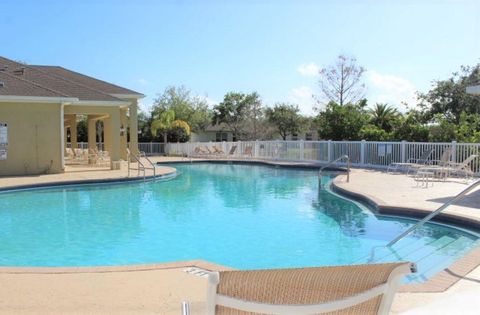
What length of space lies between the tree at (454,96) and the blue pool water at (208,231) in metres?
24.5

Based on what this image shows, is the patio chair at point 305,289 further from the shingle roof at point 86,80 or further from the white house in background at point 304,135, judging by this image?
the white house in background at point 304,135

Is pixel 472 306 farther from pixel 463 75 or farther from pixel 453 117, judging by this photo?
pixel 463 75

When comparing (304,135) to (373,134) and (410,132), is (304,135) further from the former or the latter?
(410,132)

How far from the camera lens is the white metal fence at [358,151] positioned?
53.4ft

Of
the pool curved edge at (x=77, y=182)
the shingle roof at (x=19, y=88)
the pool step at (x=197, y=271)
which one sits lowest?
the pool step at (x=197, y=271)

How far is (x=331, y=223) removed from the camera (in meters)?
9.47

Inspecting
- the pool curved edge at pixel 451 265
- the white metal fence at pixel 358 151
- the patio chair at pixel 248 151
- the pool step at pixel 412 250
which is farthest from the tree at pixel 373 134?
the pool step at pixel 412 250

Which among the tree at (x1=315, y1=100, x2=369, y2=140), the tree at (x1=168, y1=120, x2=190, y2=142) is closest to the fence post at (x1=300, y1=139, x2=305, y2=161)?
the tree at (x1=315, y1=100, x2=369, y2=140)

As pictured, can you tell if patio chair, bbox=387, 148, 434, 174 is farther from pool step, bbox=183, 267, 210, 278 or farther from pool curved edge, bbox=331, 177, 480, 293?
pool step, bbox=183, 267, 210, 278

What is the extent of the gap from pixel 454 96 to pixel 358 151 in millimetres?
17242

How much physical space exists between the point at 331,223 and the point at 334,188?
4189 millimetres

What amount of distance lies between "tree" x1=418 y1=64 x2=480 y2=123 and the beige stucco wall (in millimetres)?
27554

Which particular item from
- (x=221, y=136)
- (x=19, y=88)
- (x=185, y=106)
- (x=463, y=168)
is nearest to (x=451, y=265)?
(x=463, y=168)

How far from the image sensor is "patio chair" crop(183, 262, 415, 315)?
79.5 inches
